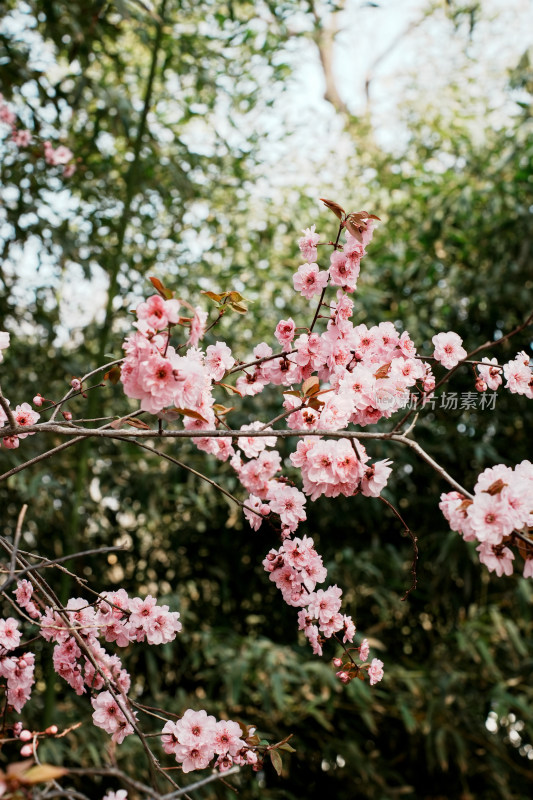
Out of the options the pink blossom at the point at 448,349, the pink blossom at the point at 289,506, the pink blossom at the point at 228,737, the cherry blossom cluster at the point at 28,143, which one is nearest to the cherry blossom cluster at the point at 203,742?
the pink blossom at the point at 228,737

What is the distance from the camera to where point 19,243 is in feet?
6.39

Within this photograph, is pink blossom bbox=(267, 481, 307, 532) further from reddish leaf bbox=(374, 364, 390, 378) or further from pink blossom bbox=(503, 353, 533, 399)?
pink blossom bbox=(503, 353, 533, 399)

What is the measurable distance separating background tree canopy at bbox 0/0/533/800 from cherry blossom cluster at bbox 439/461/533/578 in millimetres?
1141

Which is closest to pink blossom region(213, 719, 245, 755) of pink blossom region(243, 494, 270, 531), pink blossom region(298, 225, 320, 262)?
pink blossom region(243, 494, 270, 531)

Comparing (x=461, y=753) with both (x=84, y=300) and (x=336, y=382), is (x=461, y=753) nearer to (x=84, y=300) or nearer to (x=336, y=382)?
(x=336, y=382)

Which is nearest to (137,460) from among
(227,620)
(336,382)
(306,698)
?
(227,620)

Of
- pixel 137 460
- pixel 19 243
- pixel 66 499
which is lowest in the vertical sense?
pixel 66 499

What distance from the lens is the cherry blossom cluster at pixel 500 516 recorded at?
0.67 metres

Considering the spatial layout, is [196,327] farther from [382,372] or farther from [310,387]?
[382,372]

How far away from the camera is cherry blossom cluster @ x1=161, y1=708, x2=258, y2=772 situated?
2.73ft

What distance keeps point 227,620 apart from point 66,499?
0.69m

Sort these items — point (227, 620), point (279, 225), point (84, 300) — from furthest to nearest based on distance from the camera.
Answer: point (279, 225)
point (84, 300)
point (227, 620)

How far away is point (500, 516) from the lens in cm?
67

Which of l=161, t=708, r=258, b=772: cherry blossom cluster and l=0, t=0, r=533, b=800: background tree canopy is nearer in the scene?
l=161, t=708, r=258, b=772: cherry blossom cluster
